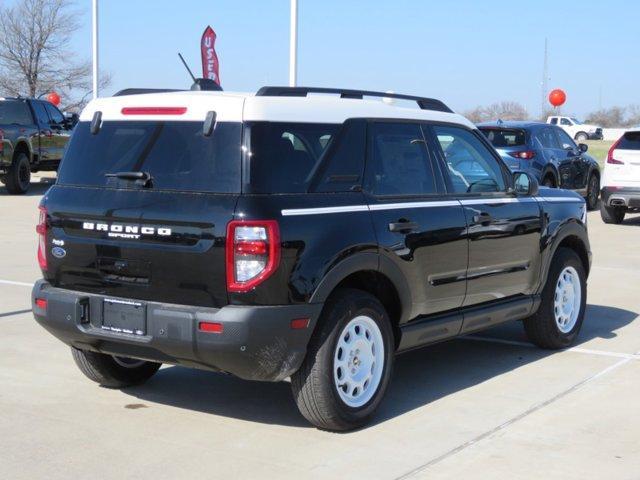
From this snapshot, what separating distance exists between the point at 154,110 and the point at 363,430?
208cm

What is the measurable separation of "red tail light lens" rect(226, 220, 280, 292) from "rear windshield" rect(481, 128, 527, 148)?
13.0 m

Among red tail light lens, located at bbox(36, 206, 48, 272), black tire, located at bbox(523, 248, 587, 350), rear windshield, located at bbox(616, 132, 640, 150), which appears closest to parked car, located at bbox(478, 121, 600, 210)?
rear windshield, located at bbox(616, 132, 640, 150)

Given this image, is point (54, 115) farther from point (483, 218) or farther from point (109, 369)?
point (483, 218)

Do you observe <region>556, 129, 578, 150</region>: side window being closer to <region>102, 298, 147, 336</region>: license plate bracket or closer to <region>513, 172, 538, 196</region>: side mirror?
<region>513, 172, 538, 196</region>: side mirror

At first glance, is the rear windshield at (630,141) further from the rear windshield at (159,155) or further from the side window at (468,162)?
the rear windshield at (159,155)

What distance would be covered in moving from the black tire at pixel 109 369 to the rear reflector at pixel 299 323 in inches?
63.4

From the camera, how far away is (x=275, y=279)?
16.2 ft

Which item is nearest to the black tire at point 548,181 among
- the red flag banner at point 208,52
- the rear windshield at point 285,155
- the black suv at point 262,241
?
the red flag banner at point 208,52

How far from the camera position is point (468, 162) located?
6824mm

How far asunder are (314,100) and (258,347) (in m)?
1.43

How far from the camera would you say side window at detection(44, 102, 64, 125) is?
867 inches

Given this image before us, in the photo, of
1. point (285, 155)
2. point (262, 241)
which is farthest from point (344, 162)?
point (262, 241)

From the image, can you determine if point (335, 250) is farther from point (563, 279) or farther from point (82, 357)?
point (563, 279)

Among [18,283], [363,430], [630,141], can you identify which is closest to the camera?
[363,430]
